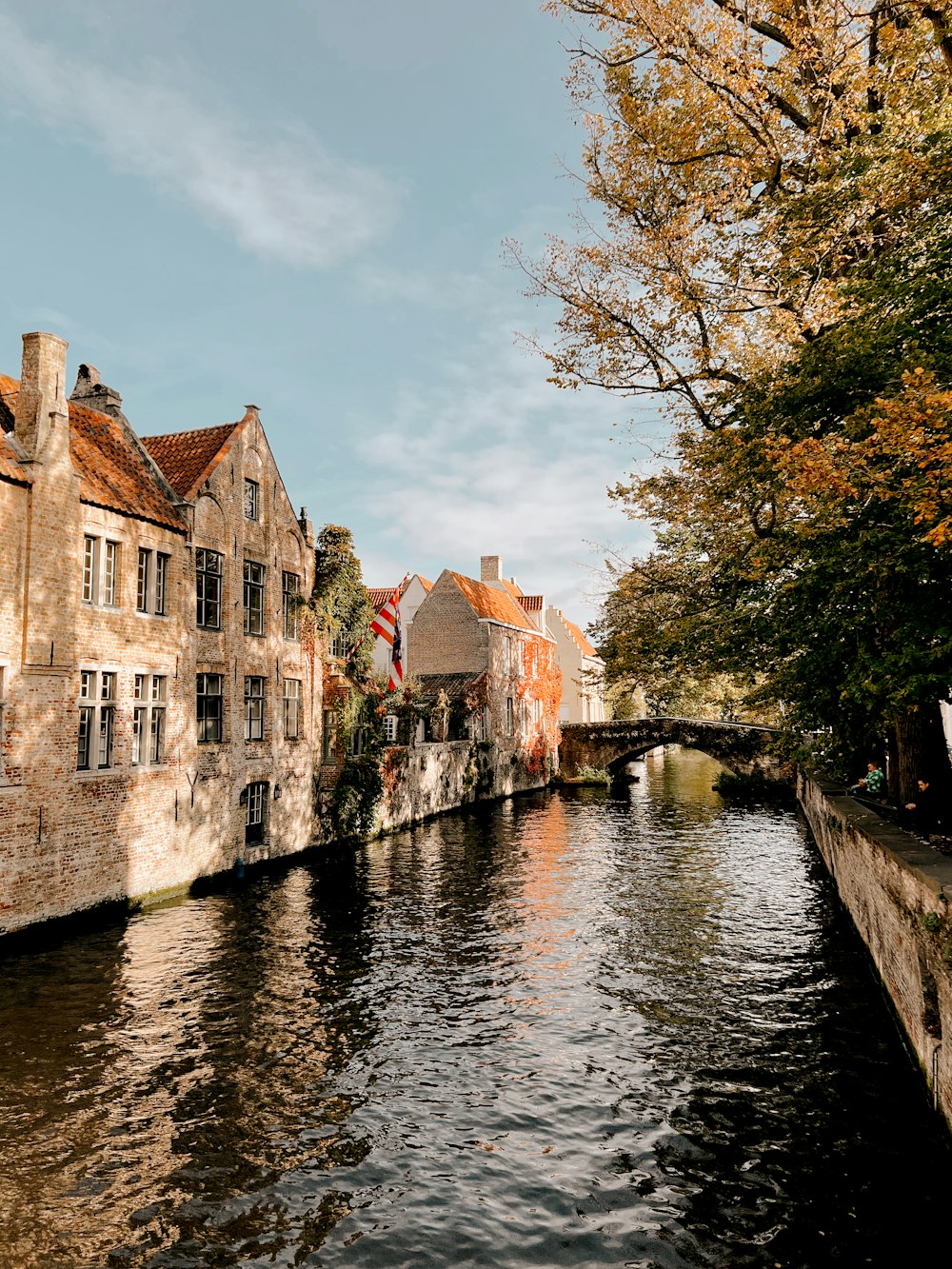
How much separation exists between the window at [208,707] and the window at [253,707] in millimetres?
1333

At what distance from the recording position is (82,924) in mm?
17000

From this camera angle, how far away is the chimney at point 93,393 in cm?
2244

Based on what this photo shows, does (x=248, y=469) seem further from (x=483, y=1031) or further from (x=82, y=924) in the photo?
(x=483, y=1031)

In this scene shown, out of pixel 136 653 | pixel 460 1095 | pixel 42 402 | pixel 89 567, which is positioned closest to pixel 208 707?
pixel 136 653

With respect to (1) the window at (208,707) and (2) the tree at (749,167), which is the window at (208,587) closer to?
(1) the window at (208,707)

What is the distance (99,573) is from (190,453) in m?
7.18

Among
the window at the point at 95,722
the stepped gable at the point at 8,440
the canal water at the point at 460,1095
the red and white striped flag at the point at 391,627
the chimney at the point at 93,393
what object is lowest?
Result: the canal water at the point at 460,1095

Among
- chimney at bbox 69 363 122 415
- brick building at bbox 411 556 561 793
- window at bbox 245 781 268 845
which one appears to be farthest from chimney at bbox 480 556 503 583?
chimney at bbox 69 363 122 415

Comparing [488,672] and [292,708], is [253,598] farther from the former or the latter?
[488,672]

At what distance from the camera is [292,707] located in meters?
26.6

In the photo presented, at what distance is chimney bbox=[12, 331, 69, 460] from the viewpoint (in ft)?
54.7

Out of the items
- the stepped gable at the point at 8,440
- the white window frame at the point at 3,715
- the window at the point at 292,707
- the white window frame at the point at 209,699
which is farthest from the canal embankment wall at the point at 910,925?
the window at the point at 292,707

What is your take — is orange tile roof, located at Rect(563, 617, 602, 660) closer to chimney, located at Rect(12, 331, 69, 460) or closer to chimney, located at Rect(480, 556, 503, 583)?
chimney, located at Rect(480, 556, 503, 583)

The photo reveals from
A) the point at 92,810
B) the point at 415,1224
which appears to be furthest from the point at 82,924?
the point at 415,1224
